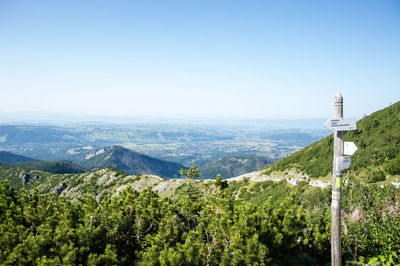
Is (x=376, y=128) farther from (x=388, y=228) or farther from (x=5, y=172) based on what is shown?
(x=5, y=172)

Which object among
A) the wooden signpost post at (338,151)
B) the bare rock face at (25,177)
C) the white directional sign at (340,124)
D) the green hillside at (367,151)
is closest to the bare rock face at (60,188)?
the bare rock face at (25,177)

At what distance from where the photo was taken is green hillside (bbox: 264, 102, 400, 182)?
2921 centimetres

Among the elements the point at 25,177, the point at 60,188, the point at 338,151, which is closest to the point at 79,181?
the point at 60,188

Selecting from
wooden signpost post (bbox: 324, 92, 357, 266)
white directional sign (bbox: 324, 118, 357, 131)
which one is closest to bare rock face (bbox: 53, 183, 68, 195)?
wooden signpost post (bbox: 324, 92, 357, 266)

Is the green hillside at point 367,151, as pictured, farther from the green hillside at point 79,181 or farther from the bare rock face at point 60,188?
the bare rock face at point 60,188

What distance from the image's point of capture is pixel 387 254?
9.71 metres

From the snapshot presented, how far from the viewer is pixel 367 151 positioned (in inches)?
1403

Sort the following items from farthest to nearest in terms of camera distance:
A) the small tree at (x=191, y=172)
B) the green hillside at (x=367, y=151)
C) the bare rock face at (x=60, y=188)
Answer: the bare rock face at (x=60, y=188) → the green hillside at (x=367, y=151) → the small tree at (x=191, y=172)

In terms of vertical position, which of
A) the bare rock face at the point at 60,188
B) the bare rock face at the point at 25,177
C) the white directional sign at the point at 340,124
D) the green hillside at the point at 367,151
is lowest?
the bare rock face at the point at 25,177

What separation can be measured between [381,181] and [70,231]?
1198 inches

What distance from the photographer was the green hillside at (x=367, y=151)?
29209 millimetres

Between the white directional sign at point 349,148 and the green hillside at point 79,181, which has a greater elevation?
the white directional sign at point 349,148

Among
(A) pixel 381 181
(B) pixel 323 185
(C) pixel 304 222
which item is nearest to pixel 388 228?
(C) pixel 304 222

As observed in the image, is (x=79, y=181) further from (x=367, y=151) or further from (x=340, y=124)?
(x=340, y=124)
